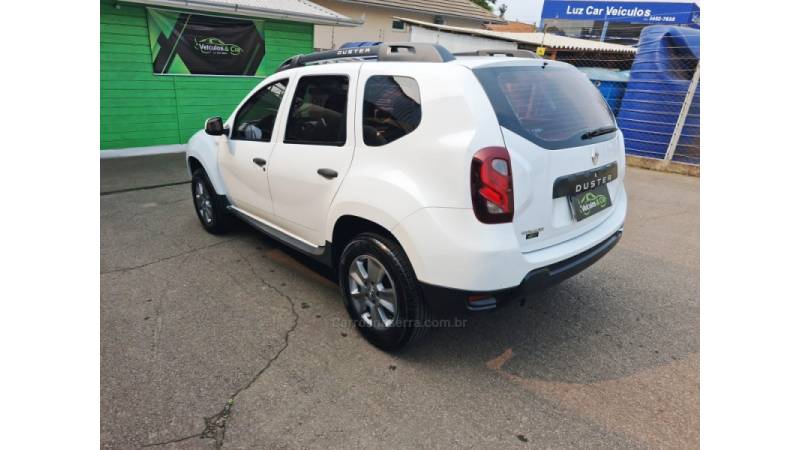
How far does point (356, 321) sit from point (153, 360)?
1.26 m

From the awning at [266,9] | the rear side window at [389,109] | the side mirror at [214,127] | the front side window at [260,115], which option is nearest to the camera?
the rear side window at [389,109]

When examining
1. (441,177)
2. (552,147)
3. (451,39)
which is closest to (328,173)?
(441,177)

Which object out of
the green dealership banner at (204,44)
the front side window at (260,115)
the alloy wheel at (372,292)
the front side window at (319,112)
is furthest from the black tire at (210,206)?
the green dealership banner at (204,44)

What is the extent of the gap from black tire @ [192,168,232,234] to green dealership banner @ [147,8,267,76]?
494 cm

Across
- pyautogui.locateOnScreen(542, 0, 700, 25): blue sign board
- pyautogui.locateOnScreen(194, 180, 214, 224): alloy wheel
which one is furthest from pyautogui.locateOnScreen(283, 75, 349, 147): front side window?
pyautogui.locateOnScreen(542, 0, 700, 25): blue sign board

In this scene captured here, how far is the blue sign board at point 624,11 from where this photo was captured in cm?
1848

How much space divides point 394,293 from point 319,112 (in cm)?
137

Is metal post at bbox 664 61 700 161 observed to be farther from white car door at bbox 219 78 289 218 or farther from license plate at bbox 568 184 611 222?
white car door at bbox 219 78 289 218

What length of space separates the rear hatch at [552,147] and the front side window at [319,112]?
37.8 inches

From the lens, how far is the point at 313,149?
301 centimetres

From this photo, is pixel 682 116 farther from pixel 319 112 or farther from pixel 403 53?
pixel 319 112

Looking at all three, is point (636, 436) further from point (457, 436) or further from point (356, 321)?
point (356, 321)

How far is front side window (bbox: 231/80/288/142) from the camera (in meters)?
3.50

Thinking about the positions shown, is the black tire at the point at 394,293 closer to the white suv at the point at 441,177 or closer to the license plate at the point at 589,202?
the white suv at the point at 441,177
